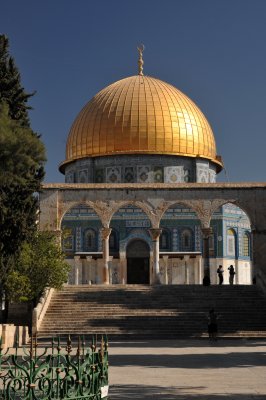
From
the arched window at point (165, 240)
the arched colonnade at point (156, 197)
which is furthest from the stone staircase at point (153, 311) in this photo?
the arched window at point (165, 240)

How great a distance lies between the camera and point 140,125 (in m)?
36.5

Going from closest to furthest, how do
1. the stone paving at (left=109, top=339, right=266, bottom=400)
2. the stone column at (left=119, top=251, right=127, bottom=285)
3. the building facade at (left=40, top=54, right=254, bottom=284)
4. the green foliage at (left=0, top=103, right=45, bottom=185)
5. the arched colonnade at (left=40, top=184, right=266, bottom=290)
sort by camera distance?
the stone paving at (left=109, top=339, right=266, bottom=400), the green foliage at (left=0, top=103, right=45, bottom=185), the arched colonnade at (left=40, top=184, right=266, bottom=290), the stone column at (left=119, top=251, right=127, bottom=285), the building facade at (left=40, top=54, right=254, bottom=284)

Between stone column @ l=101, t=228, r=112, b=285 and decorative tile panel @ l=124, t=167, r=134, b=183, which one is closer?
stone column @ l=101, t=228, r=112, b=285

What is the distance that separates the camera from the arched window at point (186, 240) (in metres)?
37.0

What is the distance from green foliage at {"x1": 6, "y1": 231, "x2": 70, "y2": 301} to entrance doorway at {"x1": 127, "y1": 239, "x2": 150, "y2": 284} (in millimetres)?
11995

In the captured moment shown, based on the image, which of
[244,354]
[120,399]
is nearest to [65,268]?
[244,354]

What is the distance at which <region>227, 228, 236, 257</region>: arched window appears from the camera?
37594mm

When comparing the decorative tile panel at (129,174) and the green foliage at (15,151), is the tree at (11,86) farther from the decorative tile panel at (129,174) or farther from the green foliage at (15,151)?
the decorative tile panel at (129,174)

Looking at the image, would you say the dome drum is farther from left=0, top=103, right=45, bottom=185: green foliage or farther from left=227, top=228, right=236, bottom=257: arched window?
left=0, top=103, right=45, bottom=185: green foliage

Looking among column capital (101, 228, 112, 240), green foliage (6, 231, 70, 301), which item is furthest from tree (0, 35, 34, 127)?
column capital (101, 228, 112, 240)

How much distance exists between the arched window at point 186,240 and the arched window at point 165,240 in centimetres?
78

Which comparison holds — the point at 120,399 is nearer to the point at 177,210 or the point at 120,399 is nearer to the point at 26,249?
the point at 26,249

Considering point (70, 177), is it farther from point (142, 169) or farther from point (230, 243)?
point (230, 243)

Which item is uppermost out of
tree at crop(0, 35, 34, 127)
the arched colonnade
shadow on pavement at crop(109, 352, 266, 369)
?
tree at crop(0, 35, 34, 127)
